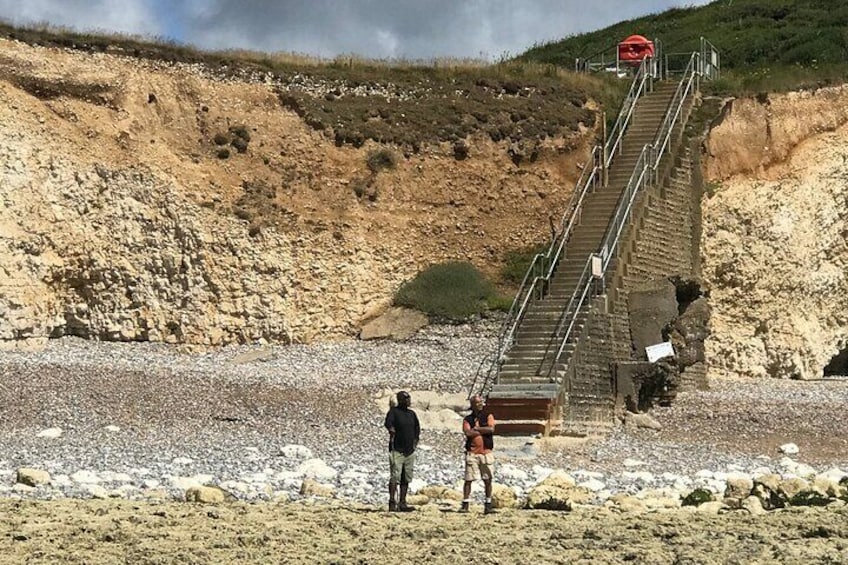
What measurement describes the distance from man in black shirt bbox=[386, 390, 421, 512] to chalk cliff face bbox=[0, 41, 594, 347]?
16110 millimetres

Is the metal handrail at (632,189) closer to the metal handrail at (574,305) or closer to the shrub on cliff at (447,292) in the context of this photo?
the metal handrail at (574,305)

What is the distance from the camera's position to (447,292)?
33.5 m

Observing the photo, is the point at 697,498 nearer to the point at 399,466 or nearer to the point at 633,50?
the point at 399,466

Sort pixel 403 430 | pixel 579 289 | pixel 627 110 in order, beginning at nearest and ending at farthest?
pixel 403 430
pixel 579 289
pixel 627 110

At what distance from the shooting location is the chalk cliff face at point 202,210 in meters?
31.7

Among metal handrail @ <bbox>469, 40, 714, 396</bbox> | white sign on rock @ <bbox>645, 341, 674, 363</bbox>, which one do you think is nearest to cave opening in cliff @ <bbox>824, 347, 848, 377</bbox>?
metal handrail @ <bbox>469, 40, 714, 396</bbox>

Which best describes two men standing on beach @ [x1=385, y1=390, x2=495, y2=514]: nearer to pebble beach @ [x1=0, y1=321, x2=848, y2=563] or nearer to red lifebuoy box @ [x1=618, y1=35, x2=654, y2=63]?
pebble beach @ [x1=0, y1=321, x2=848, y2=563]

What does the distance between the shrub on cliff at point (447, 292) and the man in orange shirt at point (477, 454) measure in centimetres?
1624

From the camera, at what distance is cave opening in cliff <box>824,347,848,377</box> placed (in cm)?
4059

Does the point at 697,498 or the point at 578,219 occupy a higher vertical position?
the point at 578,219

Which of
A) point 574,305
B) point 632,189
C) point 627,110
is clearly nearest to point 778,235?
point 627,110

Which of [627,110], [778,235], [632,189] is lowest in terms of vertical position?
[778,235]

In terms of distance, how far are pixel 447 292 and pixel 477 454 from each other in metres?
17.0

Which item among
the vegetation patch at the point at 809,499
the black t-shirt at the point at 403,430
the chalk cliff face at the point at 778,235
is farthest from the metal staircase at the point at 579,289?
the black t-shirt at the point at 403,430
